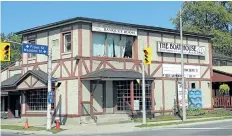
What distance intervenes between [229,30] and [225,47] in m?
6.64

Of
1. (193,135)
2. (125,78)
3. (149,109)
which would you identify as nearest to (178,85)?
(149,109)

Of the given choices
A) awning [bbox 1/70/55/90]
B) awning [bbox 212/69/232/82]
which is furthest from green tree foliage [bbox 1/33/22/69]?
awning [bbox 212/69/232/82]

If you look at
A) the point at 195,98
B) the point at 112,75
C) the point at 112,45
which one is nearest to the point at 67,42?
the point at 112,45

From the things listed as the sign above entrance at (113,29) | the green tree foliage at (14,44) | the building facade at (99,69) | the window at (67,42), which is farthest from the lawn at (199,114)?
the green tree foliage at (14,44)

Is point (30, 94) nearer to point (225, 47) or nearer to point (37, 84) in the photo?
point (37, 84)

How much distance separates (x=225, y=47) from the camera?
63.5 metres

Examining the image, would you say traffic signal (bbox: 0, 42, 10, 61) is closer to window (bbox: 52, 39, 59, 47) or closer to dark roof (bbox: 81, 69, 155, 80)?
dark roof (bbox: 81, 69, 155, 80)

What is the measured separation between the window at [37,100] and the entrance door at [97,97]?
4511 millimetres

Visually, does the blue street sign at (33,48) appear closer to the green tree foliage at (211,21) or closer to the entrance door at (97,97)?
the entrance door at (97,97)

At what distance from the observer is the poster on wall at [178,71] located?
34781 mm

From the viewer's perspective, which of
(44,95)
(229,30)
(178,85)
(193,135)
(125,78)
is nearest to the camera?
(193,135)

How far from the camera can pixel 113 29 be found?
1219 inches

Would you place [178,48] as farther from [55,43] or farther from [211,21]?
[211,21]

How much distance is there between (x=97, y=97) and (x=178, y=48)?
9984mm
